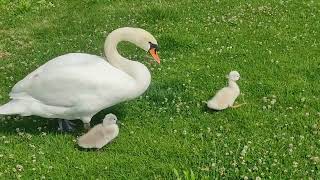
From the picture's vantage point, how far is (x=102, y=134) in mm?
9883

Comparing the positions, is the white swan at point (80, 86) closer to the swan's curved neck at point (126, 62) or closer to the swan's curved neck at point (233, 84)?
the swan's curved neck at point (126, 62)

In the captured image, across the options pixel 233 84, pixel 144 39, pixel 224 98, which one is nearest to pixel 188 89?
pixel 233 84

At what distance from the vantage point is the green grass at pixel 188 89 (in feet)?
31.2

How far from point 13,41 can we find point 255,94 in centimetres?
687

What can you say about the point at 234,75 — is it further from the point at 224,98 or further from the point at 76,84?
the point at 76,84

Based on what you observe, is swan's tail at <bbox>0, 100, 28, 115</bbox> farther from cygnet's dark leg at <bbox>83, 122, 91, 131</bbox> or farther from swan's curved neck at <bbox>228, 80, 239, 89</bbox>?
swan's curved neck at <bbox>228, 80, 239, 89</bbox>

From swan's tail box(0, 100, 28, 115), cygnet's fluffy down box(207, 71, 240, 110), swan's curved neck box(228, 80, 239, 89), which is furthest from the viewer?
swan's curved neck box(228, 80, 239, 89)

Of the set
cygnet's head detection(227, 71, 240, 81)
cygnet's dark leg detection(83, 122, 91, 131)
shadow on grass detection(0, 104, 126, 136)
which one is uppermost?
cygnet's head detection(227, 71, 240, 81)

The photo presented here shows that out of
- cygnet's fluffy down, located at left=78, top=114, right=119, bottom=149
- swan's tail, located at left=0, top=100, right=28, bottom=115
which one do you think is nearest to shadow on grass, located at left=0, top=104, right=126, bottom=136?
swan's tail, located at left=0, top=100, right=28, bottom=115

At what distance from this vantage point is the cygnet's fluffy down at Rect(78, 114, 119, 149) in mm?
9875

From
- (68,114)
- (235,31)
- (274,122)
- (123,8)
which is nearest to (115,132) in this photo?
(68,114)

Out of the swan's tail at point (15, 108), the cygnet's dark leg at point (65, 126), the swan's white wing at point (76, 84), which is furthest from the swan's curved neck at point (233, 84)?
the swan's tail at point (15, 108)

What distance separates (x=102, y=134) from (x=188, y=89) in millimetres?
2703

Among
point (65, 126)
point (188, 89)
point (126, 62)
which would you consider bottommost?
point (65, 126)
